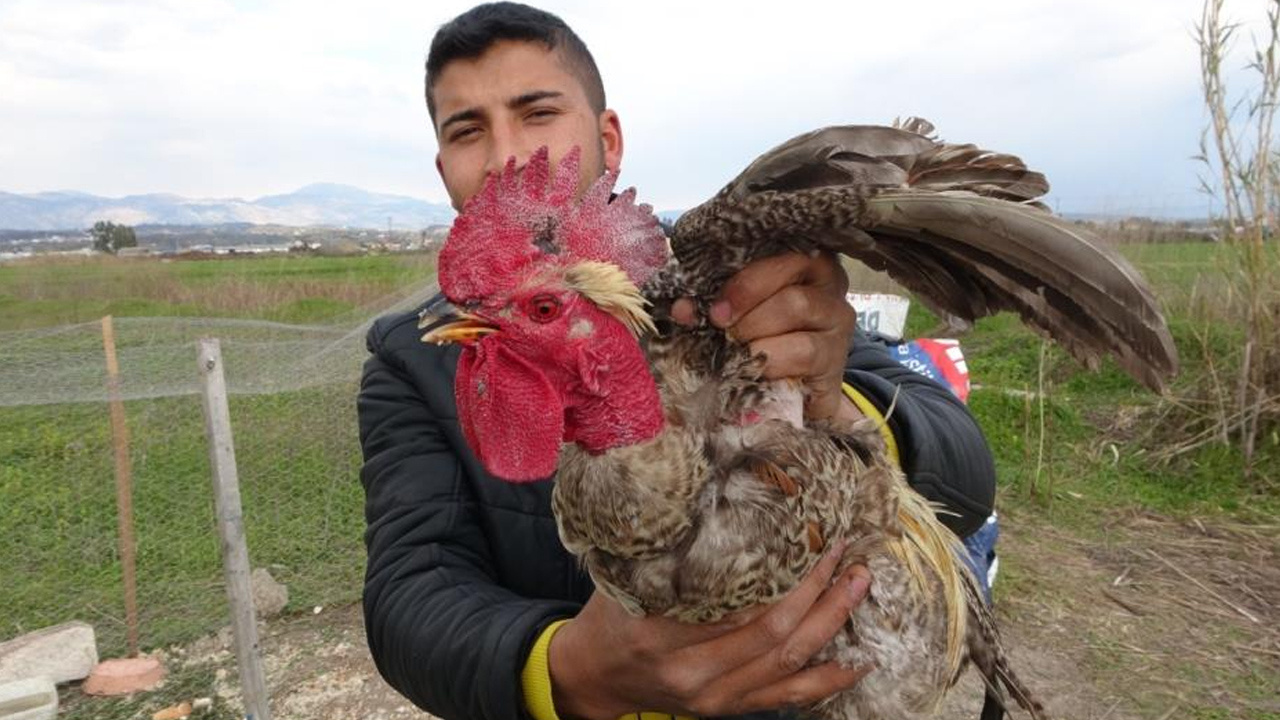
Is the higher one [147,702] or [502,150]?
[502,150]

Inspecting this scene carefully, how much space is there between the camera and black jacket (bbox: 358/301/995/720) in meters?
1.86

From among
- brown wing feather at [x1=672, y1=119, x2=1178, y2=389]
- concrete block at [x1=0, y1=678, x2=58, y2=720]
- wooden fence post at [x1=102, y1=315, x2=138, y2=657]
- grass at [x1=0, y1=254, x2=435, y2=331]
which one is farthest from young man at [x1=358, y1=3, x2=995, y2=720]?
grass at [x1=0, y1=254, x2=435, y2=331]

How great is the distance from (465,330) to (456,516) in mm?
752

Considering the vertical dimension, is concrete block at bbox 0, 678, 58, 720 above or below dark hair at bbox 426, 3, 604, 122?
below

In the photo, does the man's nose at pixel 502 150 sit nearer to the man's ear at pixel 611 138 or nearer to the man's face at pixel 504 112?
the man's face at pixel 504 112

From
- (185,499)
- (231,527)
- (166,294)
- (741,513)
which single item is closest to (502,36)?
(741,513)

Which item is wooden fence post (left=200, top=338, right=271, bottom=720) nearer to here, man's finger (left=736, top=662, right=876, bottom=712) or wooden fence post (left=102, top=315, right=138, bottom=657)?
wooden fence post (left=102, top=315, right=138, bottom=657)

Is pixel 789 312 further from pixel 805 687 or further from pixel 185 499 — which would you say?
pixel 185 499

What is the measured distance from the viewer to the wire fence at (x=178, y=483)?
5.01 meters

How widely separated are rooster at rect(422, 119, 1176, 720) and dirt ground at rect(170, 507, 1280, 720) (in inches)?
122

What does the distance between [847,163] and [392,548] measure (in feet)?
4.71

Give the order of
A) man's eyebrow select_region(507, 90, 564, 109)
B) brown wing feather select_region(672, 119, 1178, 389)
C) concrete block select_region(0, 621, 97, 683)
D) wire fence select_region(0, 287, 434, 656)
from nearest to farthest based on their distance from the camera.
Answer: brown wing feather select_region(672, 119, 1178, 389) < man's eyebrow select_region(507, 90, 564, 109) < concrete block select_region(0, 621, 97, 683) < wire fence select_region(0, 287, 434, 656)

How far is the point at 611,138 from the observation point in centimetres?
261

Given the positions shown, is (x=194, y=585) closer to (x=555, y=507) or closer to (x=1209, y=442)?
(x=555, y=507)
